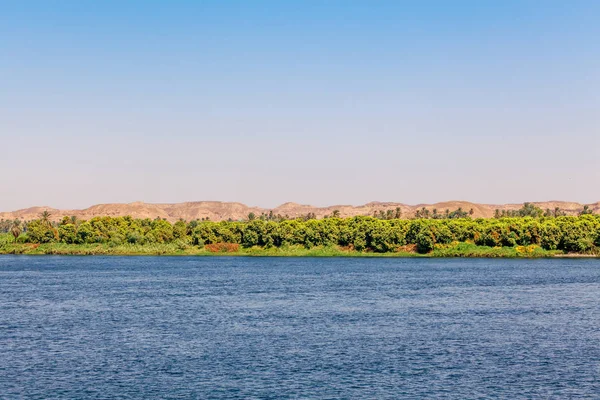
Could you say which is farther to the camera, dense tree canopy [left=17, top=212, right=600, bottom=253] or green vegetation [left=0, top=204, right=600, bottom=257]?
green vegetation [left=0, top=204, right=600, bottom=257]

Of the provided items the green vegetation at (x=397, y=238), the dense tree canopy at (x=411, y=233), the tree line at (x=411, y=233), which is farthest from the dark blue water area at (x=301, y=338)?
the dense tree canopy at (x=411, y=233)

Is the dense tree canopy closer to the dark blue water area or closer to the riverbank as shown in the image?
the riverbank

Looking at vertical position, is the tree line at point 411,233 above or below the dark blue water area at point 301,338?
above

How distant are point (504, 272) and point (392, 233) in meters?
48.6

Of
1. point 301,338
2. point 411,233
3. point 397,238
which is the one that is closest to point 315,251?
point 397,238

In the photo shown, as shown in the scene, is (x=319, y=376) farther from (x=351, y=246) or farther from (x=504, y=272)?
(x=351, y=246)

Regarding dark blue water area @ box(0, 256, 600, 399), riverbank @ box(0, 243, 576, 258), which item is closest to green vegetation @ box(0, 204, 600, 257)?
riverbank @ box(0, 243, 576, 258)

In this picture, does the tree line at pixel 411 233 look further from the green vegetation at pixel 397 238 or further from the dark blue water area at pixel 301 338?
the dark blue water area at pixel 301 338

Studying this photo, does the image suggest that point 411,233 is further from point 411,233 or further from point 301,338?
point 301,338

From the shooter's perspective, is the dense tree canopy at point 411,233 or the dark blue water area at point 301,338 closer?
the dark blue water area at point 301,338

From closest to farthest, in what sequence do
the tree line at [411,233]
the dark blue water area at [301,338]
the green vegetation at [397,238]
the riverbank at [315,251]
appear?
the dark blue water area at [301,338] < the tree line at [411,233] < the green vegetation at [397,238] < the riverbank at [315,251]

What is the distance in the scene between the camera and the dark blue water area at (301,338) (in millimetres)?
44906


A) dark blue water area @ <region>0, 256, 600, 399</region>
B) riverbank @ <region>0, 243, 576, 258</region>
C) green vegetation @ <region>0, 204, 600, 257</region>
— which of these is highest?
green vegetation @ <region>0, 204, 600, 257</region>

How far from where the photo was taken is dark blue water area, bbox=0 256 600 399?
1768 inches
